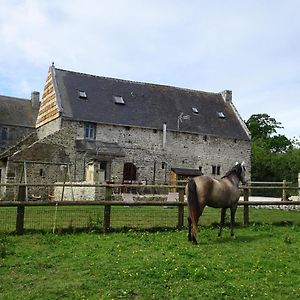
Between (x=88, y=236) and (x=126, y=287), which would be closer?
(x=126, y=287)

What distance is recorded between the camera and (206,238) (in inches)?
402

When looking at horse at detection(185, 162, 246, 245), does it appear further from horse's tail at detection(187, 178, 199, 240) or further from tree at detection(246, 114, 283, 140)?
tree at detection(246, 114, 283, 140)

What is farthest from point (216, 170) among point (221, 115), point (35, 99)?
point (35, 99)

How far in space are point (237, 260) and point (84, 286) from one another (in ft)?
10.1

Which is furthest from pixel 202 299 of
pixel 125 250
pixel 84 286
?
pixel 125 250

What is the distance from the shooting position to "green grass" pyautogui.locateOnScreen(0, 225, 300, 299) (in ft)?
19.4

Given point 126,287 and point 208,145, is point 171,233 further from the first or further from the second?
point 208,145

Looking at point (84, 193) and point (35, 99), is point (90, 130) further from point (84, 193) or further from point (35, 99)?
point (35, 99)

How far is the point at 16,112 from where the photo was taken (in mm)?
51844

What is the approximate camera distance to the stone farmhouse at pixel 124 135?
29062 millimetres

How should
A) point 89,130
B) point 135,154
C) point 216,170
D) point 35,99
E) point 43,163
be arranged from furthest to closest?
point 35,99 < point 216,170 < point 135,154 < point 89,130 < point 43,163

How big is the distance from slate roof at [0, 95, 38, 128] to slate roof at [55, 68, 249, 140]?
18449mm

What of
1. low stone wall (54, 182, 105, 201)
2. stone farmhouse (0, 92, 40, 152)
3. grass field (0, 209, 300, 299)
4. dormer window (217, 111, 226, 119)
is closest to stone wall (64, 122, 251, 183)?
dormer window (217, 111, 226, 119)

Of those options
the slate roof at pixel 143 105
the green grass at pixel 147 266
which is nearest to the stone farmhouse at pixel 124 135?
the slate roof at pixel 143 105
